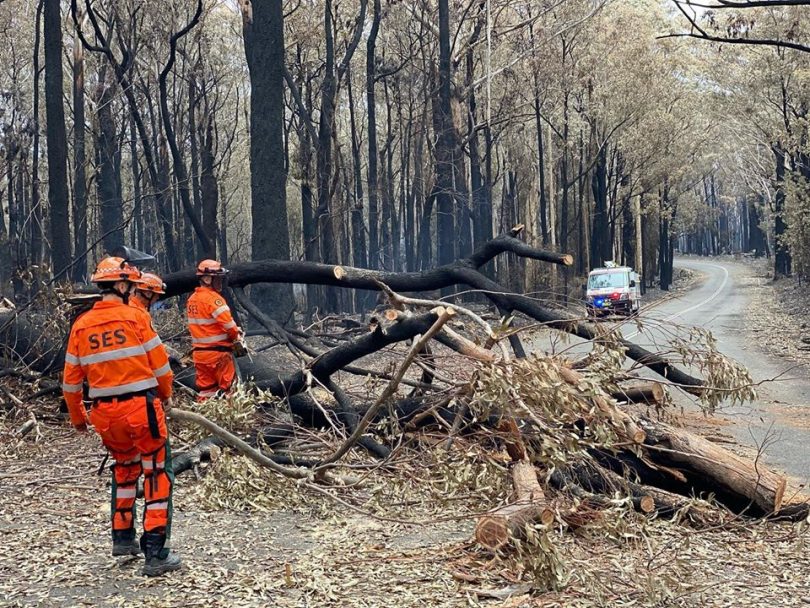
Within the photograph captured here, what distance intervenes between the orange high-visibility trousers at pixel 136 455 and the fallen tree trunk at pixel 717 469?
3.54m

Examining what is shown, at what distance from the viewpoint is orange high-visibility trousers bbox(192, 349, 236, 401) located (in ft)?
30.4

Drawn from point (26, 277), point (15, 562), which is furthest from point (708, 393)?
point (26, 277)

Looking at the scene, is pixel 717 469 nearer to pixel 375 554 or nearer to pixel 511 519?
pixel 511 519

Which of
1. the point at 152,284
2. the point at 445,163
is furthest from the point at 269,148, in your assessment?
the point at 445,163

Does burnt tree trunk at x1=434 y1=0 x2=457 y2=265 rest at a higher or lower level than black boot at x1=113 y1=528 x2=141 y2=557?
higher

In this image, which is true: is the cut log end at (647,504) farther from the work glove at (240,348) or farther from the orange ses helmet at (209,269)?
the orange ses helmet at (209,269)

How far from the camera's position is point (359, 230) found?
1296 inches

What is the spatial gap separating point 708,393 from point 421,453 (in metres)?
2.51

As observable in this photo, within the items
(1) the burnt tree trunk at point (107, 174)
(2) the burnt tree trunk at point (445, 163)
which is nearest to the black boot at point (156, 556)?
(1) the burnt tree trunk at point (107, 174)

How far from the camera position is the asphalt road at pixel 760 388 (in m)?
8.73

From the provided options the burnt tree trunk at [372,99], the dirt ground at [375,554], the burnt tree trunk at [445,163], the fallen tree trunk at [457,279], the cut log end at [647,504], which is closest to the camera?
the dirt ground at [375,554]

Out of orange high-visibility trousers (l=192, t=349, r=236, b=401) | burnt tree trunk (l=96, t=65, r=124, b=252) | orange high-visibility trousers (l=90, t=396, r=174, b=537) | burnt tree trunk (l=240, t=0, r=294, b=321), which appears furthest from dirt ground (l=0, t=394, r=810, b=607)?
burnt tree trunk (l=96, t=65, r=124, b=252)

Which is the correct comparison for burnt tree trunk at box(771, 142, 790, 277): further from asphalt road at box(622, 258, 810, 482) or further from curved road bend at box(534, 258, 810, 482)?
curved road bend at box(534, 258, 810, 482)

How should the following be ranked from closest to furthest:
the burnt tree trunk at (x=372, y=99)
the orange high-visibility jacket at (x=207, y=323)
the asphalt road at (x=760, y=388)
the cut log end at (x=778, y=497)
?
the cut log end at (x=778, y=497), the asphalt road at (x=760, y=388), the orange high-visibility jacket at (x=207, y=323), the burnt tree trunk at (x=372, y=99)
